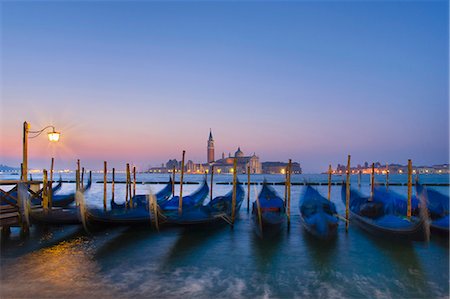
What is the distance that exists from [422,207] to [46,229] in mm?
8695

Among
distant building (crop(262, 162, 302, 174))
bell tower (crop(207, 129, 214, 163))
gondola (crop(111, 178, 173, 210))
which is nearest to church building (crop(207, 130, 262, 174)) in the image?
bell tower (crop(207, 129, 214, 163))

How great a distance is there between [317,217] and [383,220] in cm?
158

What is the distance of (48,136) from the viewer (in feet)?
27.8

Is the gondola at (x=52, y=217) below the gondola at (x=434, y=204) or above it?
below

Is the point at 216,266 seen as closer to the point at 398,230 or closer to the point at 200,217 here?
the point at 200,217

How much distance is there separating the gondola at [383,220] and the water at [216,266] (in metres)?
0.32

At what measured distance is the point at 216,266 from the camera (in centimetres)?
586

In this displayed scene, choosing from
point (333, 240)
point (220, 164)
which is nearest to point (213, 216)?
point (333, 240)

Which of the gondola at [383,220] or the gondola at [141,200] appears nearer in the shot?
the gondola at [383,220]

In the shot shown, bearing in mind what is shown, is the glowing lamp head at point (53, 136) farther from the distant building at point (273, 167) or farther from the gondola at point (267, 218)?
the distant building at point (273, 167)

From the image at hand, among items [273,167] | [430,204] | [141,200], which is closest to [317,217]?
[430,204]

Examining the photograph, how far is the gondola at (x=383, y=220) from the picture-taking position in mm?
6344

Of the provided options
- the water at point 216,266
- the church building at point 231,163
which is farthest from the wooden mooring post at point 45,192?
the church building at point 231,163

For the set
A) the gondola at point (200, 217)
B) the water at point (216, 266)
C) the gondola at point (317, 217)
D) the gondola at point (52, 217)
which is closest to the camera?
the water at point (216, 266)
